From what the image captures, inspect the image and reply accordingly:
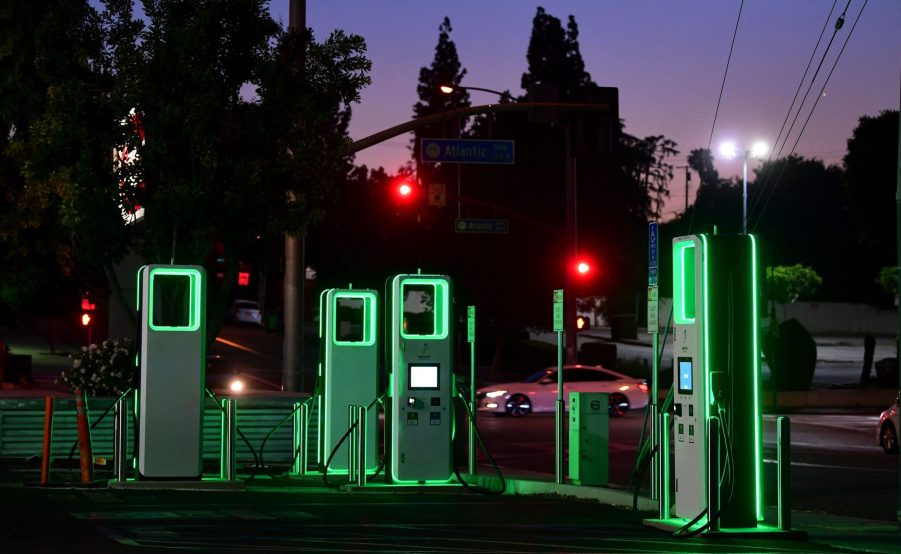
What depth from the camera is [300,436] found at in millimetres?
19281

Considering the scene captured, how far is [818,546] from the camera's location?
39.6 ft

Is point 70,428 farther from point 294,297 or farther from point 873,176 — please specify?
point 873,176

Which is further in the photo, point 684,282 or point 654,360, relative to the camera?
point 654,360

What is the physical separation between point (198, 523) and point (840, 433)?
71.1 ft

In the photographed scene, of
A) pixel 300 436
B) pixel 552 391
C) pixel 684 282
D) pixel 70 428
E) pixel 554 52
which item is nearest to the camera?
pixel 684 282

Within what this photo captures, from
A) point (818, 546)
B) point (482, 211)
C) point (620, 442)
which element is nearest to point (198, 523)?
point (818, 546)

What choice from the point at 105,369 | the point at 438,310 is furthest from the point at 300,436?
the point at 105,369

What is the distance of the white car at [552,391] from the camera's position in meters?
35.4

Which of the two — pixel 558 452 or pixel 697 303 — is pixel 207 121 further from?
pixel 697 303

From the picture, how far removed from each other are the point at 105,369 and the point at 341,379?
4.19m

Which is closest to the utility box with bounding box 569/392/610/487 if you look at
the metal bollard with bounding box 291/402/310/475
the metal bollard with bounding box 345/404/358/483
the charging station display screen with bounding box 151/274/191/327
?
the metal bollard with bounding box 345/404/358/483

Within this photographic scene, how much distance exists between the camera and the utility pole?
21078mm

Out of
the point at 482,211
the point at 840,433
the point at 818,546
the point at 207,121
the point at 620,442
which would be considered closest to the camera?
the point at 818,546

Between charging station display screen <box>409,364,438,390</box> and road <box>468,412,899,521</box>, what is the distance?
2612 mm
